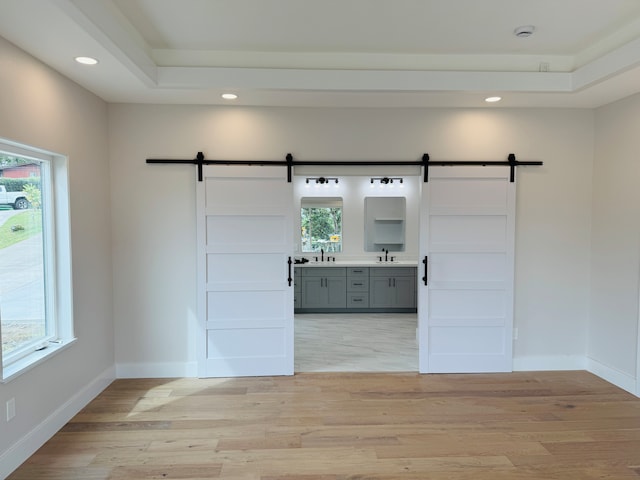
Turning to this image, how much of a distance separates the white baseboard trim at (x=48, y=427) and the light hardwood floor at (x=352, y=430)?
51 millimetres

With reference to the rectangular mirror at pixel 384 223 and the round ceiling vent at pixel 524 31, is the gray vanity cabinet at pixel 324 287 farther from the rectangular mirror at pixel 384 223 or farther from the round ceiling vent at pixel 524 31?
the round ceiling vent at pixel 524 31

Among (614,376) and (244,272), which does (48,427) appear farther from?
(614,376)

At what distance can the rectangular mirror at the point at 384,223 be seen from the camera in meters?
6.81

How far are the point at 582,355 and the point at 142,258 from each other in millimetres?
4347

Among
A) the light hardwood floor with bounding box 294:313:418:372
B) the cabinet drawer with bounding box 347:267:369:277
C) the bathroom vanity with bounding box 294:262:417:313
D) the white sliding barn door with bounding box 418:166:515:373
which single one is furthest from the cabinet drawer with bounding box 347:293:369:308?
the white sliding barn door with bounding box 418:166:515:373

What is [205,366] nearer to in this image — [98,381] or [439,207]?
[98,381]

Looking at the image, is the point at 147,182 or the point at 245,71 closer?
the point at 245,71

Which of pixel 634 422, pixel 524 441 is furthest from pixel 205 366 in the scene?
pixel 634 422

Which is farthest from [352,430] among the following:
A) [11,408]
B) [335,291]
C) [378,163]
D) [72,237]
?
[335,291]

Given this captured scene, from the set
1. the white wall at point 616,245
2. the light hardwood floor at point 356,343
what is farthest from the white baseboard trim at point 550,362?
the light hardwood floor at point 356,343

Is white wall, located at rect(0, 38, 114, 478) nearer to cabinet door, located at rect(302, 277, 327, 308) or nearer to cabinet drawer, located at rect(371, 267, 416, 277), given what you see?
cabinet door, located at rect(302, 277, 327, 308)

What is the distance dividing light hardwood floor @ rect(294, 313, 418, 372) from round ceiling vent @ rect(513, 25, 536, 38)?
301cm

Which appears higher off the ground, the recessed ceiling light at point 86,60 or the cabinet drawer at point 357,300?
the recessed ceiling light at point 86,60

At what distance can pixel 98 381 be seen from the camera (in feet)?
10.9
